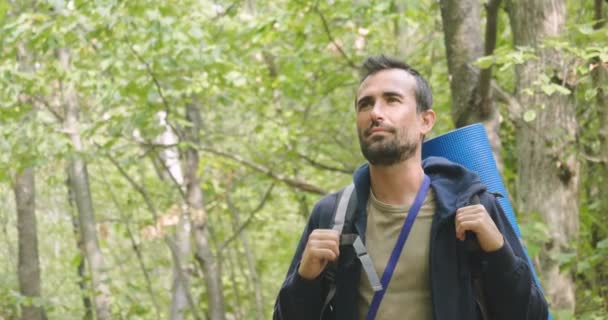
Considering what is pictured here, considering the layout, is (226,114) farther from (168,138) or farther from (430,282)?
(430,282)

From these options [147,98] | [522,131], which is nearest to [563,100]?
[522,131]

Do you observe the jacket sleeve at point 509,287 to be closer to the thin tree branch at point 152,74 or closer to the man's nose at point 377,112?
→ the man's nose at point 377,112

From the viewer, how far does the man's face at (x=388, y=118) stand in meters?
2.64

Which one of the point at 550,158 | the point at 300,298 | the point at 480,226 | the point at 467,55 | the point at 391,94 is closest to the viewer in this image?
the point at 480,226

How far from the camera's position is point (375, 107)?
2.69m

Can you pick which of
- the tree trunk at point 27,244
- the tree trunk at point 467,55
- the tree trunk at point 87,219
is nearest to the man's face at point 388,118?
the tree trunk at point 467,55

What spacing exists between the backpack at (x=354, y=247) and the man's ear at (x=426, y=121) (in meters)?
0.33

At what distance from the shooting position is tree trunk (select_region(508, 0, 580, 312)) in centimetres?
558

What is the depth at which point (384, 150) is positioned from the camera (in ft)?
8.66

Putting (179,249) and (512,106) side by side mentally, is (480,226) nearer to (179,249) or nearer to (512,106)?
(512,106)

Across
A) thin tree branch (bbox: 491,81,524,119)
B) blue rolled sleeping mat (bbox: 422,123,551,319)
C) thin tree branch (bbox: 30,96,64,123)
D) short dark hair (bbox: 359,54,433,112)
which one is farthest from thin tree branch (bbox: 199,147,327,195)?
short dark hair (bbox: 359,54,433,112)

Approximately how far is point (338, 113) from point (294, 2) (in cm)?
423

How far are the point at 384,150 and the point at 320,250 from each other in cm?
43

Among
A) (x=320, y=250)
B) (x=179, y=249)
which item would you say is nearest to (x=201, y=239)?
(x=179, y=249)
